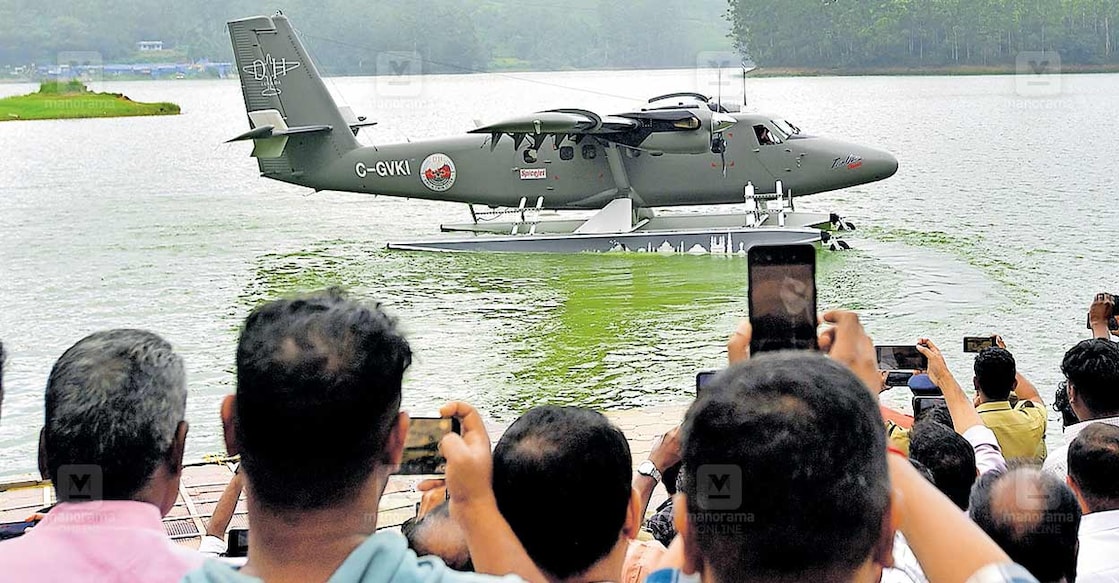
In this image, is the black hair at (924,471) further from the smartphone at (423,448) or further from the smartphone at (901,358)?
the smartphone at (423,448)

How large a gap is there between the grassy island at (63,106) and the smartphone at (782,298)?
9872 cm

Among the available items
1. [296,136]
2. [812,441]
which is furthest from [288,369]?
[296,136]

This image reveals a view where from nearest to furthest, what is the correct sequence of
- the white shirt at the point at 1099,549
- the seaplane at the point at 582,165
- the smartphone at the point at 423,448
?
the smartphone at the point at 423,448, the white shirt at the point at 1099,549, the seaplane at the point at 582,165

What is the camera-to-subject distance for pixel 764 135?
67.3 feet

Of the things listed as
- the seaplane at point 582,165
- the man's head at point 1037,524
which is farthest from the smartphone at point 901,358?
the seaplane at point 582,165

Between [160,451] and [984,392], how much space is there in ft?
12.4

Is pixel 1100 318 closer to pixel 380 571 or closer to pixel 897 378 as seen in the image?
pixel 897 378

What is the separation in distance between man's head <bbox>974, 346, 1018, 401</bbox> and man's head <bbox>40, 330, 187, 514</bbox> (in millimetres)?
3579

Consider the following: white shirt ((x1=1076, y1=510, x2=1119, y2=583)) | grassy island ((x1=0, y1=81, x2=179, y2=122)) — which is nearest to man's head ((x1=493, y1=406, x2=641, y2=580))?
white shirt ((x1=1076, y1=510, x2=1119, y2=583))

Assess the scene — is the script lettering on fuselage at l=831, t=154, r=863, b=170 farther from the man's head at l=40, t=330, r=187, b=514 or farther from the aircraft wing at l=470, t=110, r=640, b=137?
the man's head at l=40, t=330, r=187, b=514

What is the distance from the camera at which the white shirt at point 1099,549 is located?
338 centimetres

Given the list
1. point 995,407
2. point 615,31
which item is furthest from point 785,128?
point 615,31

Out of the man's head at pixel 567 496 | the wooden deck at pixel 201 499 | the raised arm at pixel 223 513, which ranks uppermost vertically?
the man's head at pixel 567 496

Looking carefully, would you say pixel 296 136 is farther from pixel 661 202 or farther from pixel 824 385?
pixel 824 385
